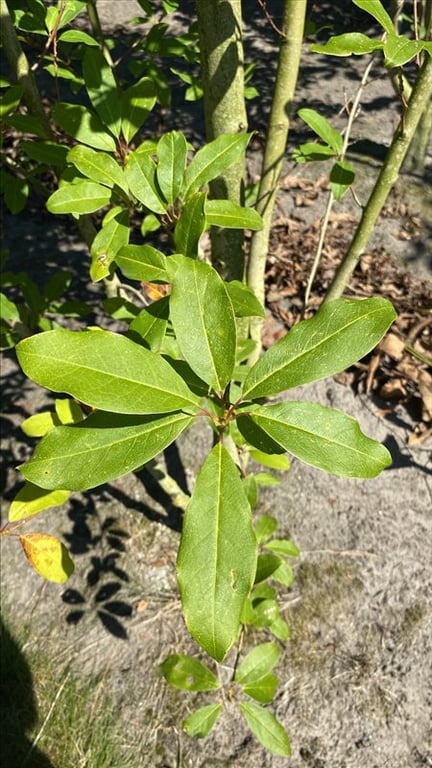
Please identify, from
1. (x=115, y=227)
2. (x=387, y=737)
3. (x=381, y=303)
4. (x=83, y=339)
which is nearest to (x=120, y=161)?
(x=115, y=227)

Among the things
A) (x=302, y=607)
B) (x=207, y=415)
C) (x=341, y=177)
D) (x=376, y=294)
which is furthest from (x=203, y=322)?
(x=376, y=294)

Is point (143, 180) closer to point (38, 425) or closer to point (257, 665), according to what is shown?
point (38, 425)

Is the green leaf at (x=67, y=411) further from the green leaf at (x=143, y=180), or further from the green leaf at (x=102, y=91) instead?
the green leaf at (x=102, y=91)

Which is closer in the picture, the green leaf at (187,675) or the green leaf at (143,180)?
the green leaf at (143,180)

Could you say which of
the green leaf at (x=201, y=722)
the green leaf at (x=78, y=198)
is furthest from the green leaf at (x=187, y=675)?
the green leaf at (x=78, y=198)

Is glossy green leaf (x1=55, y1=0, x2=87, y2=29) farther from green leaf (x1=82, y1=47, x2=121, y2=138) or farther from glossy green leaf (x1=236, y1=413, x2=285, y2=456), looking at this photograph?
glossy green leaf (x1=236, y1=413, x2=285, y2=456)

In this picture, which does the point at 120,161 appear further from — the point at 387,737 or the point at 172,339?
the point at 387,737
